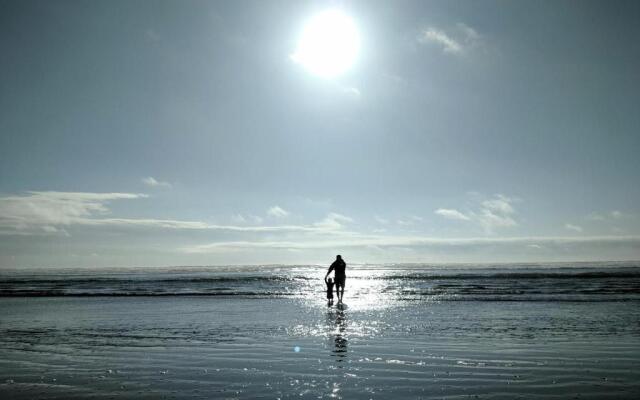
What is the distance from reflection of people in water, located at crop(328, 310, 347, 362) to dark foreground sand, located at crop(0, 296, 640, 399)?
38mm

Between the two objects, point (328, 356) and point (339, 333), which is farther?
point (339, 333)

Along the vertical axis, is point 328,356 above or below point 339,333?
above

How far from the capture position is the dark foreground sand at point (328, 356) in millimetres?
8188

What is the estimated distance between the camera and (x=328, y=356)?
36.0 ft

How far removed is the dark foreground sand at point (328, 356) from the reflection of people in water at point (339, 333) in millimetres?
38

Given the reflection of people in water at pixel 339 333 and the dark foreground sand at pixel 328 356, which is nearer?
the dark foreground sand at pixel 328 356

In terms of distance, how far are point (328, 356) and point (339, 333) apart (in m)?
3.83

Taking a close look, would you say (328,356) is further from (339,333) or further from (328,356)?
(339,333)

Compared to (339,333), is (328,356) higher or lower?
higher

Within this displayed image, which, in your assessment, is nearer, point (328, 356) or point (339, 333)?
point (328, 356)

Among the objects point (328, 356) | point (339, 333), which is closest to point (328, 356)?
point (328, 356)

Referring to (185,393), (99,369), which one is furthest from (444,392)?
(99,369)

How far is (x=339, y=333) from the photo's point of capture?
14.7m

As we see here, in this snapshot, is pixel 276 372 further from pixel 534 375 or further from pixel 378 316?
pixel 378 316
